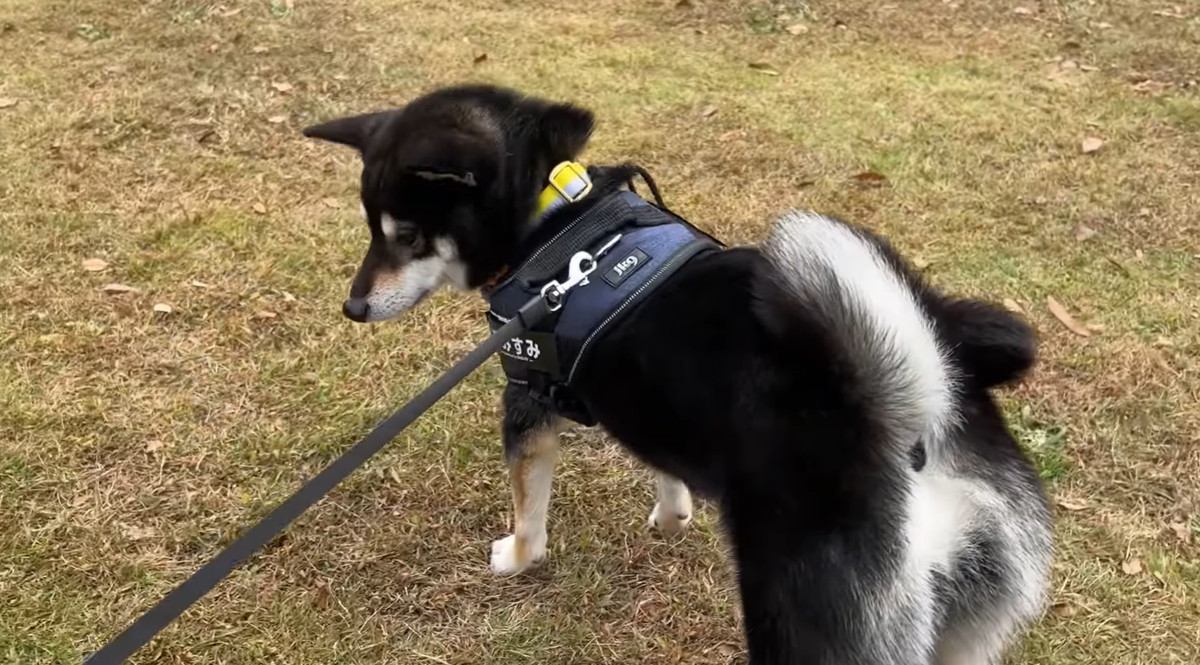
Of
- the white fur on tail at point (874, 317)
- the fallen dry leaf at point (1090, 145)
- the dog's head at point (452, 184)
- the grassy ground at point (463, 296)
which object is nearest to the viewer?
the white fur on tail at point (874, 317)

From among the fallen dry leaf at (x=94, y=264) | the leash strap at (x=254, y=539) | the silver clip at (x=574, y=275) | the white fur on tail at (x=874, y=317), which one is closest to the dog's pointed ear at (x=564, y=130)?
the silver clip at (x=574, y=275)

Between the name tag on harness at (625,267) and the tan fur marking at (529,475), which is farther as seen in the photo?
the tan fur marking at (529,475)

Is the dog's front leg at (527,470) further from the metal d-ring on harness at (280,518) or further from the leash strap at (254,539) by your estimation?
the leash strap at (254,539)

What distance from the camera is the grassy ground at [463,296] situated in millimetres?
2828

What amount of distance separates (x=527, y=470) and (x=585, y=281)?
702mm

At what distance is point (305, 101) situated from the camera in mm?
5484

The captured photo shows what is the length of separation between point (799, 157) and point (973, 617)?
11.2ft

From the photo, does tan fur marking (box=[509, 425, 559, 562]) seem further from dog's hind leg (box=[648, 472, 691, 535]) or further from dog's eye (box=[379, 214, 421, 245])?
dog's eye (box=[379, 214, 421, 245])

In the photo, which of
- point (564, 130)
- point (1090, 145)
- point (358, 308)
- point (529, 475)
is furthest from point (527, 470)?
point (1090, 145)

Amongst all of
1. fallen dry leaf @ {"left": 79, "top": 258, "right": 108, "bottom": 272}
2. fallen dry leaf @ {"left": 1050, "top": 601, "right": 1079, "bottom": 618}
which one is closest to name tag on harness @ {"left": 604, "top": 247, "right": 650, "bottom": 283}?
fallen dry leaf @ {"left": 1050, "top": 601, "right": 1079, "bottom": 618}

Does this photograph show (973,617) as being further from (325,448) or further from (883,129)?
(883,129)

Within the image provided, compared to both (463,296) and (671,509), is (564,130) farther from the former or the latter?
(463,296)

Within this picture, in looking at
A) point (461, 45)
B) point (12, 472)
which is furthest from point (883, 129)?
point (12, 472)

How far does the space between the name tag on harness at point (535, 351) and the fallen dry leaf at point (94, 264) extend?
257 cm
